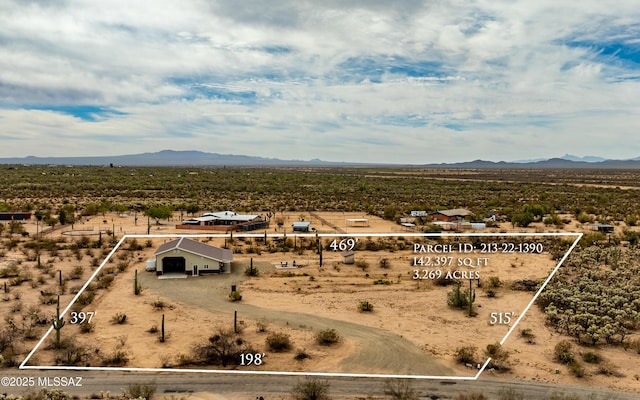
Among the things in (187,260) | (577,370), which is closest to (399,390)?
(577,370)

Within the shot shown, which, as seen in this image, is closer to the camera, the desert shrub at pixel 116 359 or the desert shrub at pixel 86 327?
the desert shrub at pixel 116 359

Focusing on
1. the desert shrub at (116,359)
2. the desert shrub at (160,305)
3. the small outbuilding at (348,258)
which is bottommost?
the desert shrub at (116,359)

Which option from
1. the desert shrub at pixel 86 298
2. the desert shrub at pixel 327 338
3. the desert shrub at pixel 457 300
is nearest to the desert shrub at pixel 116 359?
the desert shrub at pixel 86 298

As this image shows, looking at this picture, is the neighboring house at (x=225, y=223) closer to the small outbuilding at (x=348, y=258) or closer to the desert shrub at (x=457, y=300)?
the small outbuilding at (x=348, y=258)

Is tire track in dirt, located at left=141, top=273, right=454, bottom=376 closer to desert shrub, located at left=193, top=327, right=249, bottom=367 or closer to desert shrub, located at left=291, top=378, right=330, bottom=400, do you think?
desert shrub, located at left=291, top=378, right=330, bottom=400

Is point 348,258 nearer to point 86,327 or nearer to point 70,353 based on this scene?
point 86,327

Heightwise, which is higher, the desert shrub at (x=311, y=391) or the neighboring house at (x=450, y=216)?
the neighboring house at (x=450, y=216)

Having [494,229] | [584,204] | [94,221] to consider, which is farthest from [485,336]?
[584,204]
